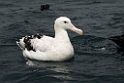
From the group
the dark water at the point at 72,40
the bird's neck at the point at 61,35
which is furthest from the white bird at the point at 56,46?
the dark water at the point at 72,40

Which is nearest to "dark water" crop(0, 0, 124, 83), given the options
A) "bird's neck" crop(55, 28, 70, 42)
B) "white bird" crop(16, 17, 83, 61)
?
"white bird" crop(16, 17, 83, 61)

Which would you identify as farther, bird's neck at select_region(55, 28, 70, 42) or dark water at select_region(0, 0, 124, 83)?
bird's neck at select_region(55, 28, 70, 42)

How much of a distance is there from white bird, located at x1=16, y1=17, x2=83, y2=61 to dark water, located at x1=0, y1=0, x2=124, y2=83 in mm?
228

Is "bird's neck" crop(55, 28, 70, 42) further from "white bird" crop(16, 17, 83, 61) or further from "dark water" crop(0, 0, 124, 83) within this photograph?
"dark water" crop(0, 0, 124, 83)

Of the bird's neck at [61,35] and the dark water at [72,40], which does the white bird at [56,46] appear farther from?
the dark water at [72,40]

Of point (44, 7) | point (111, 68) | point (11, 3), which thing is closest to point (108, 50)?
point (111, 68)

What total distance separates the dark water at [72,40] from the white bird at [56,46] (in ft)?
0.75

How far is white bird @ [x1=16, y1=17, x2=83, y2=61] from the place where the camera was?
42.8 ft

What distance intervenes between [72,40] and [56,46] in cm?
238

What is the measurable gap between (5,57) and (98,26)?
5077 mm

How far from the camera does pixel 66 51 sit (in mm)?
13055

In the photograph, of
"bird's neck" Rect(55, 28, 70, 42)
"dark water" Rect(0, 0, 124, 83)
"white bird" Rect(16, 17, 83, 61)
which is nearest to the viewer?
"dark water" Rect(0, 0, 124, 83)

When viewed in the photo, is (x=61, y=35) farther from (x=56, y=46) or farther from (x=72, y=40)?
(x=72, y=40)

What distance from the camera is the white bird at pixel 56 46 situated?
513 inches
